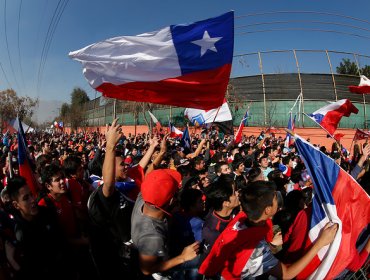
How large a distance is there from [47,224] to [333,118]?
7752mm

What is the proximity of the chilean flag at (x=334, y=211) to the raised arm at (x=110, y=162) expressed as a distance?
5.19 ft

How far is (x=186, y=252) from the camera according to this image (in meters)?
2.29

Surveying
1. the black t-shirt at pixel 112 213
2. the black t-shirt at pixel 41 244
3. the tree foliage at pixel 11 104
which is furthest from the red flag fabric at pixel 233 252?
the tree foliage at pixel 11 104

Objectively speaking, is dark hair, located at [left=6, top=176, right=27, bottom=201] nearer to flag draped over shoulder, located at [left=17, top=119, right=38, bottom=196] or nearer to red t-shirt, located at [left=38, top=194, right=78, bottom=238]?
red t-shirt, located at [left=38, top=194, right=78, bottom=238]

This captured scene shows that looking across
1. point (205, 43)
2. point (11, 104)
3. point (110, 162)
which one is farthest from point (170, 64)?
point (11, 104)

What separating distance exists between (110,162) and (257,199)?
1.22 metres

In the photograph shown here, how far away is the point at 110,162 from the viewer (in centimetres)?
260

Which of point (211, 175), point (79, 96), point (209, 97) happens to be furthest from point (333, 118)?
point (79, 96)

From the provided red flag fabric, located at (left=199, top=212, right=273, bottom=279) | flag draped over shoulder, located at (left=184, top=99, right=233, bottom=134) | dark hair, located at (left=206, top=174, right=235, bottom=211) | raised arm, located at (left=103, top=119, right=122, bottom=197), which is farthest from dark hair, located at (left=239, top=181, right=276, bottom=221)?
flag draped over shoulder, located at (left=184, top=99, right=233, bottom=134)

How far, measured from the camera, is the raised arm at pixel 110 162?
2584mm

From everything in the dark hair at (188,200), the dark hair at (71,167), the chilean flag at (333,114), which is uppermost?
the chilean flag at (333,114)

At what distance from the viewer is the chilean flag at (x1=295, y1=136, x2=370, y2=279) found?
2422 millimetres

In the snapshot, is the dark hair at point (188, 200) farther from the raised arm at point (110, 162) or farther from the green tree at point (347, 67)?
the green tree at point (347, 67)

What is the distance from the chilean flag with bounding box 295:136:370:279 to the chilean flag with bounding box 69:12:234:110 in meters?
2.11
